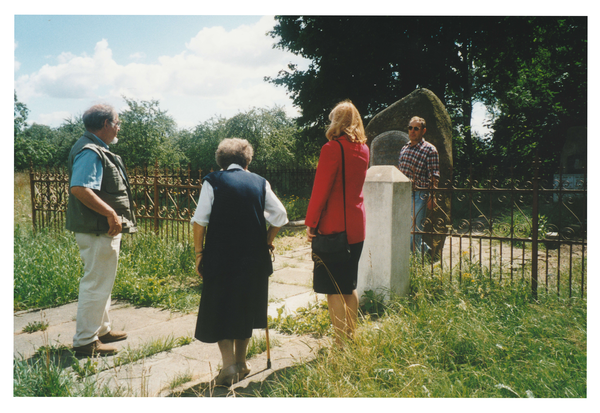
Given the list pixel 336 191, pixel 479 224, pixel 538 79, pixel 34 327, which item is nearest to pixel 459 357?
pixel 336 191

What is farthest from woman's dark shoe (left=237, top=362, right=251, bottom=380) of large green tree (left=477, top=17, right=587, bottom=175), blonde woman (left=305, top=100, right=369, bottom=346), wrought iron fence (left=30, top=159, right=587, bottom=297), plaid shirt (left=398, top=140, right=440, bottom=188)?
large green tree (left=477, top=17, right=587, bottom=175)

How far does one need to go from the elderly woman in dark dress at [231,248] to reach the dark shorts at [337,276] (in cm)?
46

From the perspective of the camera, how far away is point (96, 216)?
3129 millimetres

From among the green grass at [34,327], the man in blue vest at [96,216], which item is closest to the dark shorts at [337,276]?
the man in blue vest at [96,216]

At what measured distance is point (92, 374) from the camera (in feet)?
9.21

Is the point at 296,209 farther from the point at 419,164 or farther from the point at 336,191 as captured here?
the point at 336,191

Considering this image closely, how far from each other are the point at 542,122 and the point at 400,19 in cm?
536

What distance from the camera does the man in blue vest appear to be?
307 cm

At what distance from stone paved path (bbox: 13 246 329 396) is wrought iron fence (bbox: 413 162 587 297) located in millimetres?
1805

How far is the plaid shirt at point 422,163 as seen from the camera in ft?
16.8

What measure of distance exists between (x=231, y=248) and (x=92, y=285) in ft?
4.49

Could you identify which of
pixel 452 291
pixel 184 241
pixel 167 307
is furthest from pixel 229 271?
pixel 184 241

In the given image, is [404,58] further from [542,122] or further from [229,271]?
[229,271]

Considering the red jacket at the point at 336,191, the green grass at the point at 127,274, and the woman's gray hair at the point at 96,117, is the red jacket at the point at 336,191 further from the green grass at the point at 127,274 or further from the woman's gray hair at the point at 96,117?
the green grass at the point at 127,274
